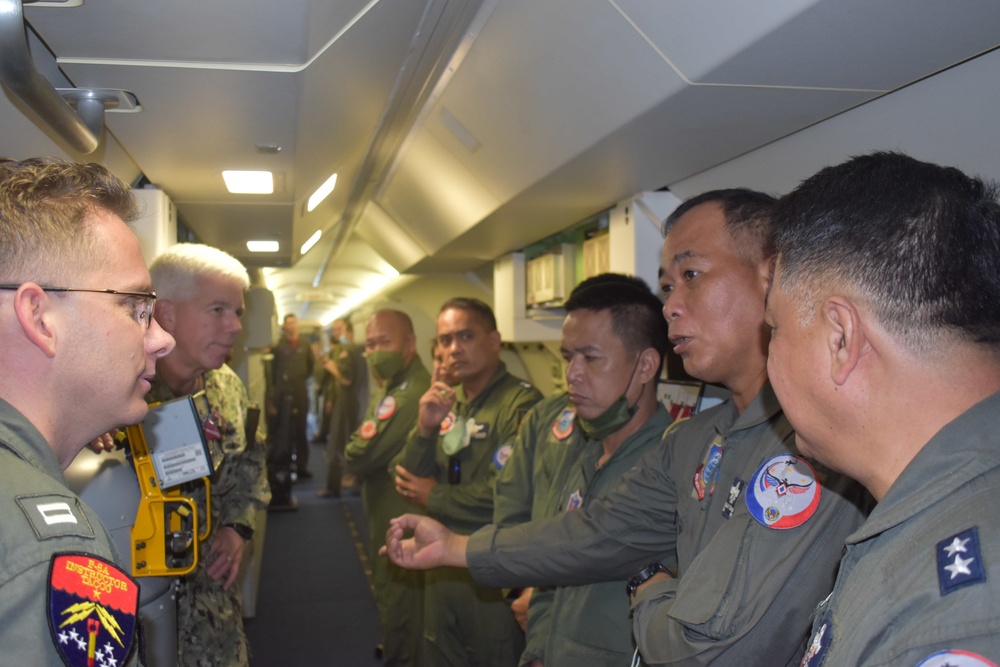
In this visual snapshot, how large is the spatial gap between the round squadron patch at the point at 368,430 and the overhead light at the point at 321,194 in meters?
1.43

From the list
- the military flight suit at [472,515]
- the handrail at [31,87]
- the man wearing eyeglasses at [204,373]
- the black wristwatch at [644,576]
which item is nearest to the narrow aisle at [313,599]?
the military flight suit at [472,515]

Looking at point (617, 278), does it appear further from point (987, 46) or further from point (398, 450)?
point (398, 450)

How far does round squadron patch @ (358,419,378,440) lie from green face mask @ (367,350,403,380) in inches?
19.6

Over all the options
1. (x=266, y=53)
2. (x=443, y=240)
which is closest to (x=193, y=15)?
(x=266, y=53)

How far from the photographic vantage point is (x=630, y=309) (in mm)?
2848

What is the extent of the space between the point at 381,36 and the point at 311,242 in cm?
374

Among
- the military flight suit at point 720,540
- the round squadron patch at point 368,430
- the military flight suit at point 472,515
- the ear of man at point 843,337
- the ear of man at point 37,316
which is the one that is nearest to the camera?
the ear of man at point 843,337

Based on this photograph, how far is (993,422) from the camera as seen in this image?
967mm

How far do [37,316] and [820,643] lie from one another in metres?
1.26

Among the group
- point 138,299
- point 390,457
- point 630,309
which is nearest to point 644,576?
point 630,309

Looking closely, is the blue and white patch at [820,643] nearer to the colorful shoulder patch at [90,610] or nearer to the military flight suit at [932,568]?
the military flight suit at [932,568]

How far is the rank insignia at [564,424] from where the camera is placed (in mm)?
3076

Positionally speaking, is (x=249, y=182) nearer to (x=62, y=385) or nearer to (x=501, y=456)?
(x=501, y=456)

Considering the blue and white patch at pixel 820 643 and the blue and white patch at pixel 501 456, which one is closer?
the blue and white patch at pixel 820 643
